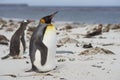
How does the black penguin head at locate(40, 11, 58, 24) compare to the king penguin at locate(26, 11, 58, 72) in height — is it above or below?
above

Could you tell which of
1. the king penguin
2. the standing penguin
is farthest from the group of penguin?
the standing penguin

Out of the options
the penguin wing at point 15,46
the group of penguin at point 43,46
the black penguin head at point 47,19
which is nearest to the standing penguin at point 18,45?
the penguin wing at point 15,46

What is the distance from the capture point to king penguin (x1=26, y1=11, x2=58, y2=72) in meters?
8.70

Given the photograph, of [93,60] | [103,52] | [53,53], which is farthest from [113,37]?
[53,53]

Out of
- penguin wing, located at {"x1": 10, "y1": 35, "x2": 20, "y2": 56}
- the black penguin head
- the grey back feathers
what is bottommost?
penguin wing, located at {"x1": 10, "y1": 35, "x2": 20, "y2": 56}

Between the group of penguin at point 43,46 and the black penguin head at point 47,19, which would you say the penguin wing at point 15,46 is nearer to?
the group of penguin at point 43,46

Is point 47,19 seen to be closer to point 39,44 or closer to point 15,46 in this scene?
point 39,44

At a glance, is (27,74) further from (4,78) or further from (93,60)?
(93,60)

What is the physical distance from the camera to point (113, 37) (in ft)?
55.9

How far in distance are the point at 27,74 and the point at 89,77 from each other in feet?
4.43

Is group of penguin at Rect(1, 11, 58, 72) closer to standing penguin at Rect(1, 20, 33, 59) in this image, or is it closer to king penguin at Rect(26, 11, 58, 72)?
king penguin at Rect(26, 11, 58, 72)

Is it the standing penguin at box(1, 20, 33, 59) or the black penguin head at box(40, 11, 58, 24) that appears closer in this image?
the black penguin head at box(40, 11, 58, 24)

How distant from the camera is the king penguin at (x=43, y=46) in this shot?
870 cm

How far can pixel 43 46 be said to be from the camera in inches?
342
